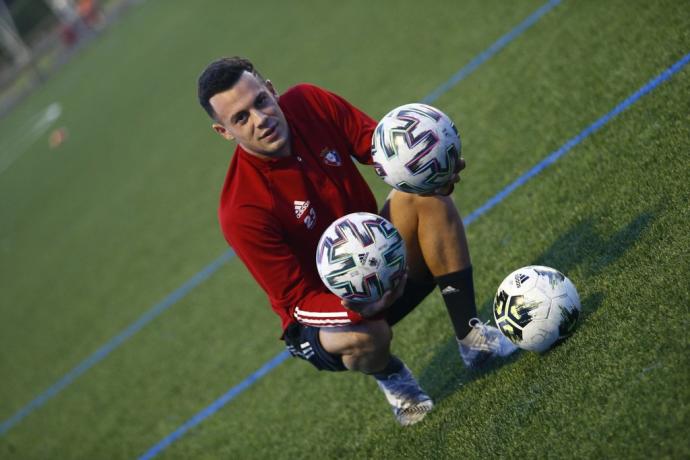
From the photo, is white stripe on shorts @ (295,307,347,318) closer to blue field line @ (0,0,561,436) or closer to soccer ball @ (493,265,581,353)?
soccer ball @ (493,265,581,353)

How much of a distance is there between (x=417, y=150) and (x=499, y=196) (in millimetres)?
1975

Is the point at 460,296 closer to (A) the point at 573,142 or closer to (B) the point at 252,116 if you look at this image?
(B) the point at 252,116

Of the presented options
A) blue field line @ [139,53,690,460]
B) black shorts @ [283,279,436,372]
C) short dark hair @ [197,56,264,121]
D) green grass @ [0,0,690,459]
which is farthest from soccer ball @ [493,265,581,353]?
blue field line @ [139,53,690,460]

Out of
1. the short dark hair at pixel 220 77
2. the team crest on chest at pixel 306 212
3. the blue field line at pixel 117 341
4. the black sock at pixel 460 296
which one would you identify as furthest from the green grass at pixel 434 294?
the short dark hair at pixel 220 77

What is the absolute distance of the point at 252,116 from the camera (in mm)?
3379

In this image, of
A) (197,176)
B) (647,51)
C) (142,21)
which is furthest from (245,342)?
(142,21)

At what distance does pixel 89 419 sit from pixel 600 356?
4477 mm

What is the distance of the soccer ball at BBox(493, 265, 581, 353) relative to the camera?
324 cm

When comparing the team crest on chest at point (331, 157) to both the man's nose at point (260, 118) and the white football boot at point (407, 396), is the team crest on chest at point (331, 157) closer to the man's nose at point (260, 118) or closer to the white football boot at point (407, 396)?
the man's nose at point (260, 118)

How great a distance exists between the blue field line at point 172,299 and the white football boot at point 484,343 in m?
3.99

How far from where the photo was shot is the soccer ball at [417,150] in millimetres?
3299

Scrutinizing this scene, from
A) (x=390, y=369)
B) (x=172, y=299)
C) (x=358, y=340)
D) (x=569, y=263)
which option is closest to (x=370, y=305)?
(x=358, y=340)

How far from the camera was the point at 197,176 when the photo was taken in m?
9.62

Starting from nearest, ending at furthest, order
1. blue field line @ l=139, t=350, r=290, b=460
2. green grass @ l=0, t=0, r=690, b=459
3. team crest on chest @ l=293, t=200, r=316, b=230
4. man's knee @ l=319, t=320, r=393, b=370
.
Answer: green grass @ l=0, t=0, r=690, b=459
man's knee @ l=319, t=320, r=393, b=370
team crest on chest @ l=293, t=200, r=316, b=230
blue field line @ l=139, t=350, r=290, b=460
